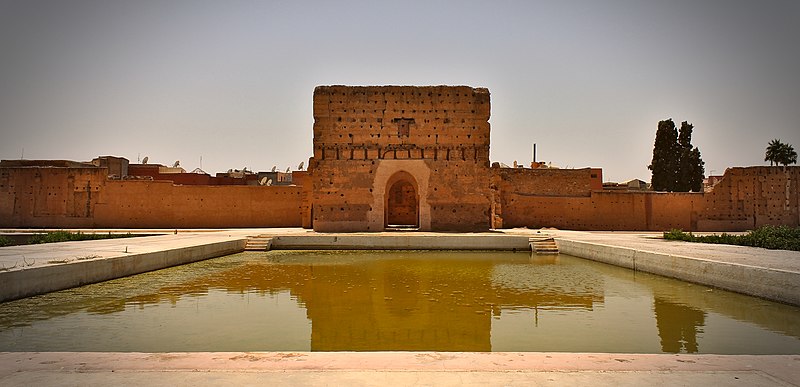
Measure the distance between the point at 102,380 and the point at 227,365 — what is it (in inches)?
29.7

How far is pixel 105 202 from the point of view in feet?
71.5

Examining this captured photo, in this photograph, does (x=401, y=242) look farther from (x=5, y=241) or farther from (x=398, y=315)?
(x=5, y=241)

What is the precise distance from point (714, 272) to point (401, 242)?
8906 millimetres

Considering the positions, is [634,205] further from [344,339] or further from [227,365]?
[227,365]

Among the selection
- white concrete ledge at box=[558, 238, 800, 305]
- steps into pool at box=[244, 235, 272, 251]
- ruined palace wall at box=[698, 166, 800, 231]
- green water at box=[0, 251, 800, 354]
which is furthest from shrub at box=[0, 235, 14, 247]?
ruined palace wall at box=[698, 166, 800, 231]

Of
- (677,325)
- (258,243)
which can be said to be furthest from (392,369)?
(258,243)

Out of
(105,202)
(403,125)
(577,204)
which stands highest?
(403,125)

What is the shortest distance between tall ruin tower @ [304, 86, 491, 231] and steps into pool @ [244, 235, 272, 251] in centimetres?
428

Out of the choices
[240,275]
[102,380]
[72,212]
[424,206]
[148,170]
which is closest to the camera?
[102,380]

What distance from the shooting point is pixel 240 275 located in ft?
32.1

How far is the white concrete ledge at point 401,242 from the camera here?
15531 millimetres

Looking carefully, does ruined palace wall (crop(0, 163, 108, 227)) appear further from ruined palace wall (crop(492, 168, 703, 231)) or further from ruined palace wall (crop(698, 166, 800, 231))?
ruined palace wall (crop(698, 166, 800, 231))

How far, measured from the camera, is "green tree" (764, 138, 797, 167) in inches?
1336

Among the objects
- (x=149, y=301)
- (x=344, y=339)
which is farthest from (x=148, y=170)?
(x=344, y=339)
